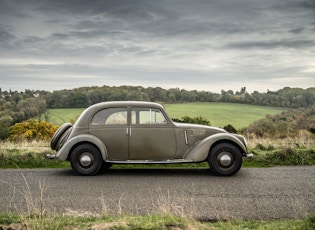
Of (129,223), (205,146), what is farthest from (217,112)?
(129,223)

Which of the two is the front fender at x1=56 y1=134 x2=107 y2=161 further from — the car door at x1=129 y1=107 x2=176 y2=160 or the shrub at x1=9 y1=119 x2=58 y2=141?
the shrub at x1=9 y1=119 x2=58 y2=141

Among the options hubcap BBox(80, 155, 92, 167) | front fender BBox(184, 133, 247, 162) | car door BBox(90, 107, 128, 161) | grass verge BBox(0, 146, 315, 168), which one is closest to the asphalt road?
hubcap BBox(80, 155, 92, 167)

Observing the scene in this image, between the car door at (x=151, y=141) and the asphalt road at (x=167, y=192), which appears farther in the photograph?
the car door at (x=151, y=141)

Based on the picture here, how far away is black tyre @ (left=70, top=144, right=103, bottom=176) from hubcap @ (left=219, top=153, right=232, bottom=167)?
2.91m

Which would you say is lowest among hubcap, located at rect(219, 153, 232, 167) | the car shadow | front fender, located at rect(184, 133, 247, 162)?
the car shadow

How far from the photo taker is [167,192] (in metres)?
8.03

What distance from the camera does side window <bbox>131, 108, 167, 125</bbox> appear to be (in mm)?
10227

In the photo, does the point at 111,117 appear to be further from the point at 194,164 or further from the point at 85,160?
the point at 194,164

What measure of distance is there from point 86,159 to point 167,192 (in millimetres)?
2773

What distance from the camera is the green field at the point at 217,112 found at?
55.9 metres

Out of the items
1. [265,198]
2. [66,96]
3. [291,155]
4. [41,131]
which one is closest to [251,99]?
[66,96]

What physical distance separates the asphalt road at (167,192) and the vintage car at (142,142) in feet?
1.28

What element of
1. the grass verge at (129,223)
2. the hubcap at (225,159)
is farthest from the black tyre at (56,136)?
the grass verge at (129,223)

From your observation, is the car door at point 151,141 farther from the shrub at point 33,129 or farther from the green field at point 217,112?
the green field at point 217,112
